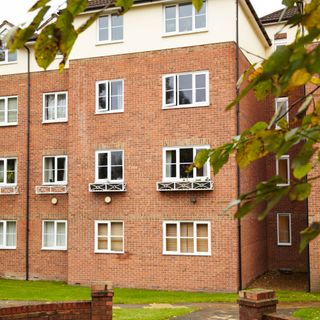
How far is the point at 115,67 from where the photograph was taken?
2128 centimetres

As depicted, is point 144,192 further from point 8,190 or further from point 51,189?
point 8,190

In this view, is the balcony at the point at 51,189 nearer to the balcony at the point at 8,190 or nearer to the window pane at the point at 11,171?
the balcony at the point at 8,190

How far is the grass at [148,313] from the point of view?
14.3 metres

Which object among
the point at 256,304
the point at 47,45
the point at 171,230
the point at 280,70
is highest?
the point at 47,45

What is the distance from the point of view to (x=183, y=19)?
2034 centimetres

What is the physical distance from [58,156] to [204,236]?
7722 mm

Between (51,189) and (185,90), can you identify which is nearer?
(185,90)

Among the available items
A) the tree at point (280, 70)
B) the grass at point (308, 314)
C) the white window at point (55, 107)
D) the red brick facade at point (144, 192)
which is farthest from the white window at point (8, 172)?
the tree at point (280, 70)

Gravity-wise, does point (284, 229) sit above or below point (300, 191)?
below

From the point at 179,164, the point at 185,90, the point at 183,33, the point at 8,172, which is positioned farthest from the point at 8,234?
the point at 183,33

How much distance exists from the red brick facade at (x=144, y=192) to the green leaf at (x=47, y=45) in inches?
690

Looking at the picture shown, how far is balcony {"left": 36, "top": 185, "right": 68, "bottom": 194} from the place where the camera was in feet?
75.2

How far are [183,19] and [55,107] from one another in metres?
7.04

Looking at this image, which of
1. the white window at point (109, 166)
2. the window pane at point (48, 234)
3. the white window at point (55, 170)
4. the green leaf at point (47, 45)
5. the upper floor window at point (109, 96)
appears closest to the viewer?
the green leaf at point (47, 45)
